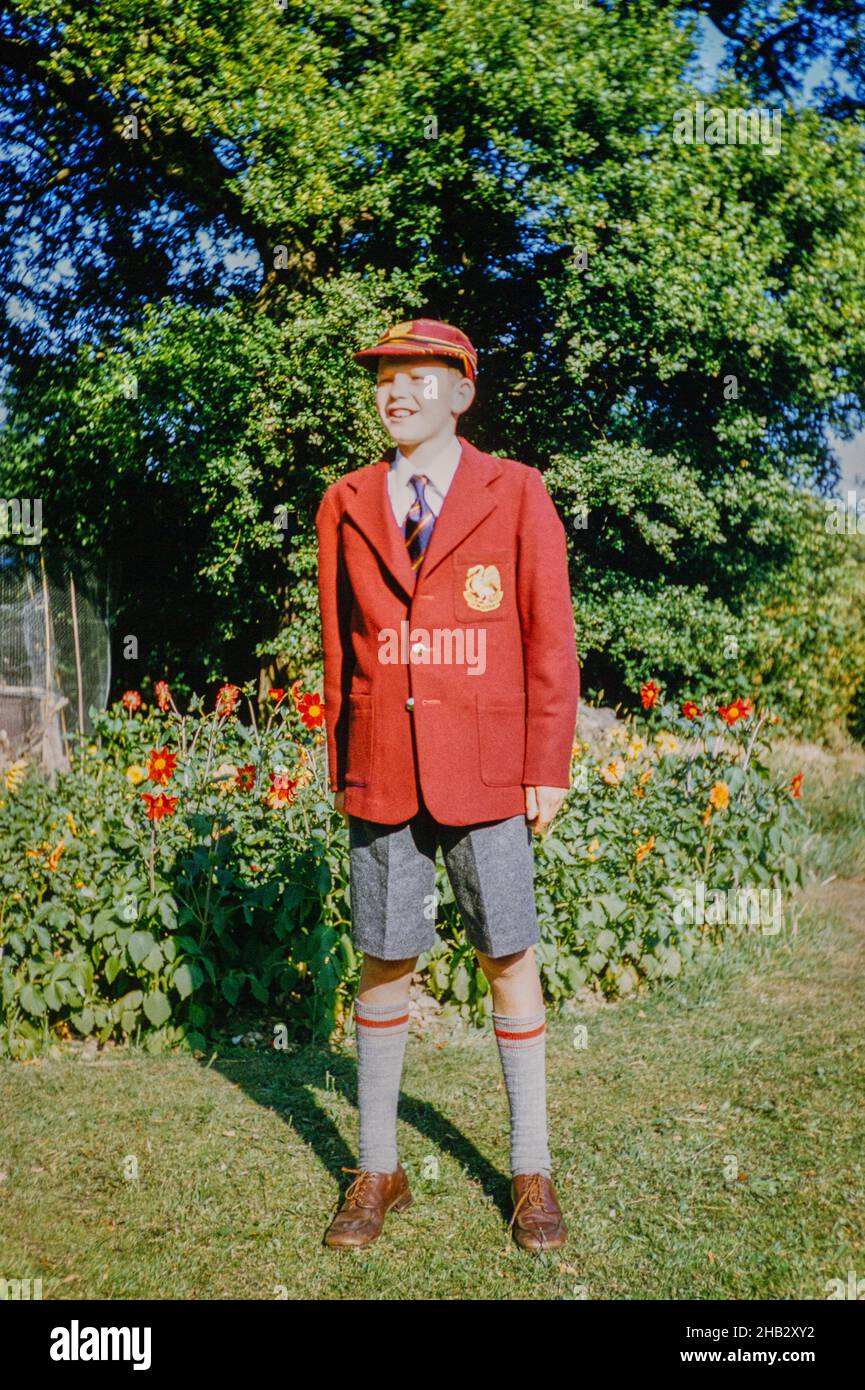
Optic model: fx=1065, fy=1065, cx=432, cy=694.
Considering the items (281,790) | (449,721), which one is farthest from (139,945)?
(449,721)

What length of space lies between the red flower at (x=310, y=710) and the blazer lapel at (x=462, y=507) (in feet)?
5.15

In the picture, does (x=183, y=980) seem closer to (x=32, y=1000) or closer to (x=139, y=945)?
(x=139, y=945)

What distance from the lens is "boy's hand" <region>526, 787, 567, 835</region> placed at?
91.4 inches

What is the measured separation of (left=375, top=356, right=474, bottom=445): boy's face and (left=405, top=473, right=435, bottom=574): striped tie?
96mm

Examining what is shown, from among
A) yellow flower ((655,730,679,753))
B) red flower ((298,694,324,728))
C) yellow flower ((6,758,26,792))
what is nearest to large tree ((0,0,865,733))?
yellow flower ((655,730,679,753))

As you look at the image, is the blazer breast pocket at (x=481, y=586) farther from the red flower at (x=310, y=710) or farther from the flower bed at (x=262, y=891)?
the red flower at (x=310, y=710)

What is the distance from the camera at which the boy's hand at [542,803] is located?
2.32m

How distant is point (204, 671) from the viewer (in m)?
10.6

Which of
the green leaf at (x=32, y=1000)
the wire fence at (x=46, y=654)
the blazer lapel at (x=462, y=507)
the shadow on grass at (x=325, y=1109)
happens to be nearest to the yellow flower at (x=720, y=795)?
the shadow on grass at (x=325, y=1109)

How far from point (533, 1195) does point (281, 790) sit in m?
1.67

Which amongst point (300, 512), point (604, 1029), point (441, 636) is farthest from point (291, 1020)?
point (300, 512)

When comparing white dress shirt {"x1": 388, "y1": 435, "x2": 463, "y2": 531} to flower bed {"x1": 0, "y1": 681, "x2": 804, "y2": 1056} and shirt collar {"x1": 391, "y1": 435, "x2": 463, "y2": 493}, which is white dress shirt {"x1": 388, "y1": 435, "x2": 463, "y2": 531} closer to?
shirt collar {"x1": 391, "y1": 435, "x2": 463, "y2": 493}

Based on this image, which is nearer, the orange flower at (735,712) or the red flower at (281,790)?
the red flower at (281,790)

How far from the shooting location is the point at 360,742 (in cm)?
239
